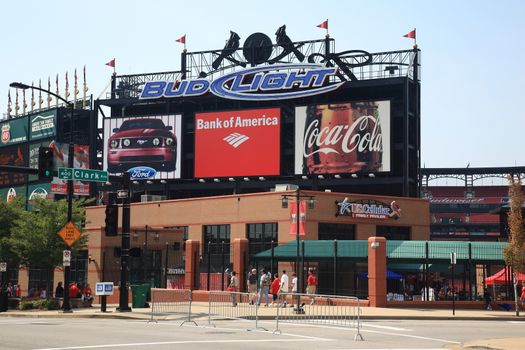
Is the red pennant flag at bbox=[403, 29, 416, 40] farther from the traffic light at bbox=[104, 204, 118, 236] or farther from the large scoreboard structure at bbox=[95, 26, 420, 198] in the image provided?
the traffic light at bbox=[104, 204, 118, 236]

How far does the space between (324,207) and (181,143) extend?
83.6 ft

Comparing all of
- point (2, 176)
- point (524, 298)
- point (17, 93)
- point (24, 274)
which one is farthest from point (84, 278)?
point (17, 93)

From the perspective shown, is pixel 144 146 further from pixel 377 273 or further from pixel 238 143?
pixel 377 273

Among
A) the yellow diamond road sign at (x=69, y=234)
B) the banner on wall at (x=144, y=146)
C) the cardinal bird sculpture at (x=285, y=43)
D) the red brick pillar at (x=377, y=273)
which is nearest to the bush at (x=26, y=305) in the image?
the yellow diamond road sign at (x=69, y=234)

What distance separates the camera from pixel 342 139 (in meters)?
75.5

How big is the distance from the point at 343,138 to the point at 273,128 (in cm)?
671

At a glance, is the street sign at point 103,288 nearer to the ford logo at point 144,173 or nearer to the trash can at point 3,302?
the trash can at point 3,302

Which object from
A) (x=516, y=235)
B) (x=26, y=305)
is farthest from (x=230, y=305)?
(x=26, y=305)

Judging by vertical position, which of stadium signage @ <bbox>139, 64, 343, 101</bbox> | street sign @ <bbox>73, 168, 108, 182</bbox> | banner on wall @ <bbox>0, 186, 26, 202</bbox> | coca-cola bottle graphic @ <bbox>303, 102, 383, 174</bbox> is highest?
stadium signage @ <bbox>139, 64, 343, 101</bbox>

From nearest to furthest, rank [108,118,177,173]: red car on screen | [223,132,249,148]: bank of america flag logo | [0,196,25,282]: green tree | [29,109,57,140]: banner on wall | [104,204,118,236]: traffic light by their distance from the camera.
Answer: [104,204,118,236]: traffic light < [0,196,25,282]: green tree < [223,132,249,148]: bank of america flag logo < [108,118,177,173]: red car on screen < [29,109,57,140]: banner on wall

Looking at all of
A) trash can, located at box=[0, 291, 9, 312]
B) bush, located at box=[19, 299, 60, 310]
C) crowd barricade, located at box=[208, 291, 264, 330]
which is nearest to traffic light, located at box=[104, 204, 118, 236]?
crowd barricade, located at box=[208, 291, 264, 330]

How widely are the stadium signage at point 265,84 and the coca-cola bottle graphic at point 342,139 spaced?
2907 millimetres

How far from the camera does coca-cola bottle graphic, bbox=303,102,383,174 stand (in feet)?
245

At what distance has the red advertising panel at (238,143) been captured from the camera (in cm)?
7806
